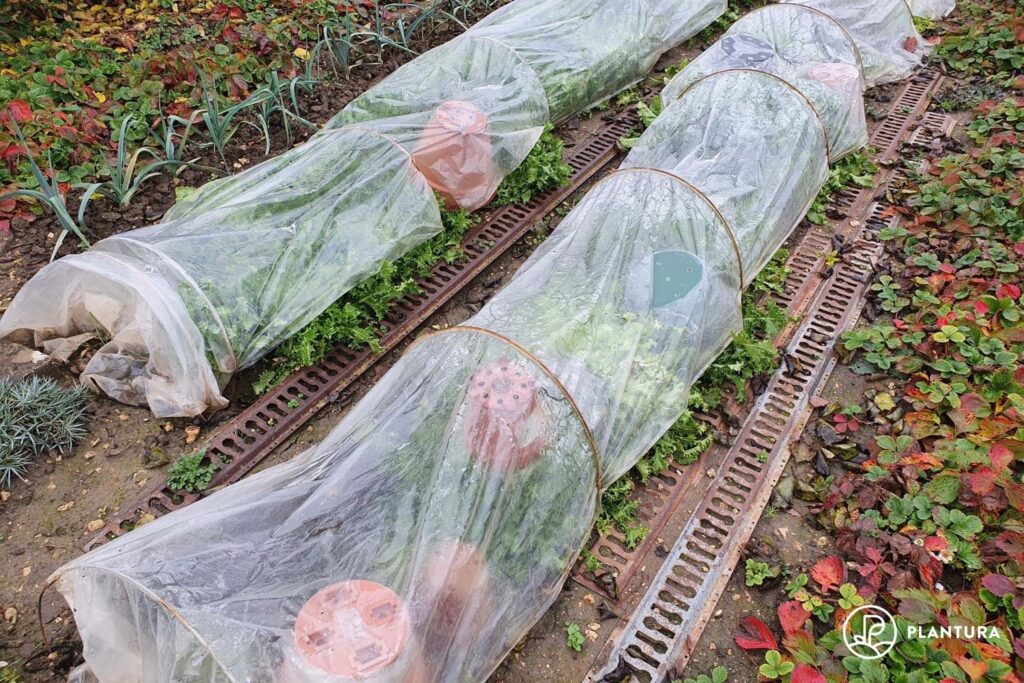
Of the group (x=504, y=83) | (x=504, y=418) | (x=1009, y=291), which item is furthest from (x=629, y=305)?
(x=504, y=83)

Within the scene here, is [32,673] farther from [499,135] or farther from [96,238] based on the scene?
[499,135]

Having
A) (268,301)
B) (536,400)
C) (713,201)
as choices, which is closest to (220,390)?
(268,301)

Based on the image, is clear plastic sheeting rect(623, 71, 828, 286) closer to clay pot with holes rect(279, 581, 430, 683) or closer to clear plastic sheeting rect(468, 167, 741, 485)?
clear plastic sheeting rect(468, 167, 741, 485)

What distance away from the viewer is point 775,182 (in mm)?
4262

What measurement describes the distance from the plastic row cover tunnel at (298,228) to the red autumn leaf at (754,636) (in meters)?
2.67

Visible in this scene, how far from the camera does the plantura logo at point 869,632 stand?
8.84ft

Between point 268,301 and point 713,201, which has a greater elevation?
point 713,201

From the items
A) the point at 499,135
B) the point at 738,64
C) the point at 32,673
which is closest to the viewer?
the point at 32,673

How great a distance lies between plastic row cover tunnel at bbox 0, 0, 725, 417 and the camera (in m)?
3.50

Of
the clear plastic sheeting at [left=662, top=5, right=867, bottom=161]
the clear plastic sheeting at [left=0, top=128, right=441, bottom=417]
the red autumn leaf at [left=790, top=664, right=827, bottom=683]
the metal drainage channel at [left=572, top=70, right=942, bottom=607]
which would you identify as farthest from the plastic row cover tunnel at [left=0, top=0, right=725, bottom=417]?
the red autumn leaf at [left=790, top=664, right=827, bottom=683]

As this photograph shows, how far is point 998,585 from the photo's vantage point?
2.71 m

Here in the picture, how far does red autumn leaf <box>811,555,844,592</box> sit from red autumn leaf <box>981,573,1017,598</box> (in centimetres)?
53

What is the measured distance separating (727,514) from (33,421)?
348 centimetres

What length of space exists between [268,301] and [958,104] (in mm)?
5889
